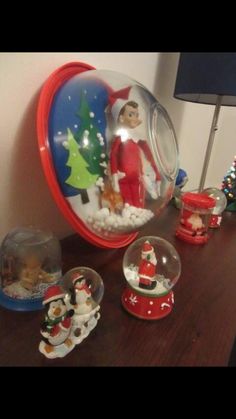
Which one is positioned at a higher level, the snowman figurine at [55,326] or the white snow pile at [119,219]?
the white snow pile at [119,219]

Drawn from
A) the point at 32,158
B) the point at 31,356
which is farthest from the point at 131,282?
the point at 32,158

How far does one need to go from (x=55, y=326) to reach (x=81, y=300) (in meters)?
0.04

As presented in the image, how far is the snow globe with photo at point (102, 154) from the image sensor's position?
1.45 ft

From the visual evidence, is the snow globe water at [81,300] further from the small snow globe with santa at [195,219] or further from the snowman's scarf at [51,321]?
the small snow globe with santa at [195,219]

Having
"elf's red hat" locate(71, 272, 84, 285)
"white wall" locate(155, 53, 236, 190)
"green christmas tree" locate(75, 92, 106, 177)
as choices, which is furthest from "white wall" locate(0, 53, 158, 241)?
"white wall" locate(155, 53, 236, 190)

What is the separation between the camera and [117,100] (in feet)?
1.60

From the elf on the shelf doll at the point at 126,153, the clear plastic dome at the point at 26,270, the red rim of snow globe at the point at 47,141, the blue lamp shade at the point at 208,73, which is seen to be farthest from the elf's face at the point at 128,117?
the blue lamp shade at the point at 208,73

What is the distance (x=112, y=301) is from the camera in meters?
0.45

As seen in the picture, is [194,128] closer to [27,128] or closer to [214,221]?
[214,221]

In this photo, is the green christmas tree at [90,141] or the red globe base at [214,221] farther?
the red globe base at [214,221]

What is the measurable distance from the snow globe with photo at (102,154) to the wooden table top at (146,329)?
109 mm

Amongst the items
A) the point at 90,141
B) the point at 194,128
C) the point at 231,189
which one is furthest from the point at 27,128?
the point at 194,128
